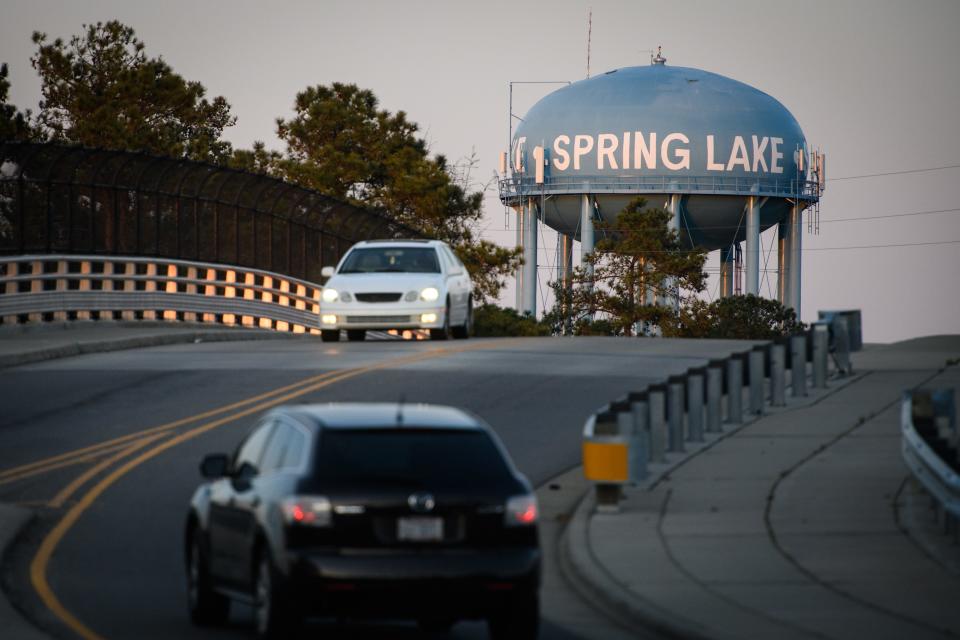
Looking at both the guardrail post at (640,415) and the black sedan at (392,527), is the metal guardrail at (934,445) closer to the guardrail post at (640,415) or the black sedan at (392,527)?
the guardrail post at (640,415)

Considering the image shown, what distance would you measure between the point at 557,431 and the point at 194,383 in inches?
263

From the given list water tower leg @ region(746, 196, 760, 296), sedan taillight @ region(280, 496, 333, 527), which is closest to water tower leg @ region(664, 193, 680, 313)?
water tower leg @ region(746, 196, 760, 296)

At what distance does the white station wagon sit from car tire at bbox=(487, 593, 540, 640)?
2181cm

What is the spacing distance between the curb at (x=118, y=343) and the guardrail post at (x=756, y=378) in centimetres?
1266

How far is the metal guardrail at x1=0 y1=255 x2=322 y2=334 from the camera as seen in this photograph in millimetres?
38781

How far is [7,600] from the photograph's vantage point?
13203 millimetres

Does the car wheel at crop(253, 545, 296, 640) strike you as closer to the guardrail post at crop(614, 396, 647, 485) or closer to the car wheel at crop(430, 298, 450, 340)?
the guardrail post at crop(614, 396, 647, 485)

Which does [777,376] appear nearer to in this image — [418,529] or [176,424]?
[176,424]

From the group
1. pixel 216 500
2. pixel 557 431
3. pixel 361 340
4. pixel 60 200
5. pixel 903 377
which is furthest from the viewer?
pixel 60 200

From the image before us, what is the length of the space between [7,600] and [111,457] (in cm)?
695

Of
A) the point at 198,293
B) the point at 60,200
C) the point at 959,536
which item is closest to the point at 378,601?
the point at 959,536

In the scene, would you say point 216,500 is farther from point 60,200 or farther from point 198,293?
point 198,293

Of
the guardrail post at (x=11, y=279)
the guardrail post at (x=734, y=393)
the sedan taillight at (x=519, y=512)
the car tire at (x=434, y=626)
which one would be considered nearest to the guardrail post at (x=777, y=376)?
the guardrail post at (x=734, y=393)

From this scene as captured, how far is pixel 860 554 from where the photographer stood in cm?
1416
